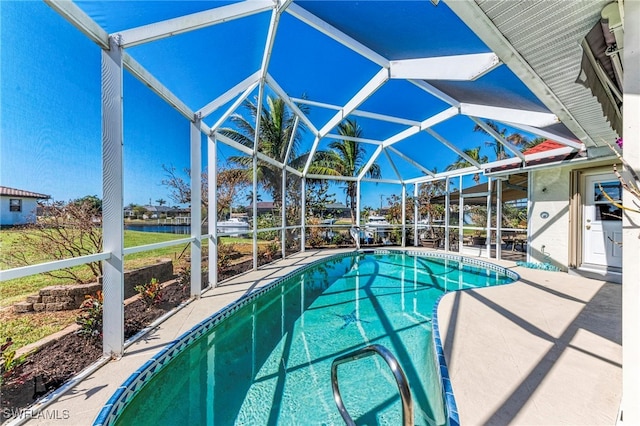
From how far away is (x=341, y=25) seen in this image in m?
4.47

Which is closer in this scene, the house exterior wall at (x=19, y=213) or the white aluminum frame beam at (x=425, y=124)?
the house exterior wall at (x=19, y=213)

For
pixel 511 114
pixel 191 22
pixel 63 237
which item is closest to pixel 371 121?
pixel 511 114

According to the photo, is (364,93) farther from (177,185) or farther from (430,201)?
(430,201)

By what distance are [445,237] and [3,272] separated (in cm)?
1255

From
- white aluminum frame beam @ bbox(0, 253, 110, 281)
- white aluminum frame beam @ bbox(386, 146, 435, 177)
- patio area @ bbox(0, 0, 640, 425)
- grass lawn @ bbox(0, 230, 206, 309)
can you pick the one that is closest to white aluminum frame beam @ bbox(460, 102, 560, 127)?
patio area @ bbox(0, 0, 640, 425)

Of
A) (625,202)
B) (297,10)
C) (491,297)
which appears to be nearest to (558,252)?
(491,297)

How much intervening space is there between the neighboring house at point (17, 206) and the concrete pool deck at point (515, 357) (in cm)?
171

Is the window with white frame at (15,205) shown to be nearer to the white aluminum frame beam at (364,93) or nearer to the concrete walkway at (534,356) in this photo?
the concrete walkway at (534,356)

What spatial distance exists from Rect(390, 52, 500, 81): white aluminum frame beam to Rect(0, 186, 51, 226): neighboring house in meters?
5.47

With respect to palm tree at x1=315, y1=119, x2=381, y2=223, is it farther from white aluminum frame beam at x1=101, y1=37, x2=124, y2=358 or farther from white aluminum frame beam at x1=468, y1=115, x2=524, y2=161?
white aluminum frame beam at x1=101, y1=37, x2=124, y2=358

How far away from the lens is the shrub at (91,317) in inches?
128

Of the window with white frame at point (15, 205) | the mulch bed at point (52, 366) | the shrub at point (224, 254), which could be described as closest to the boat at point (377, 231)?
the shrub at point (224, 254)

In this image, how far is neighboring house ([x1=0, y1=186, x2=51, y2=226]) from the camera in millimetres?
2260

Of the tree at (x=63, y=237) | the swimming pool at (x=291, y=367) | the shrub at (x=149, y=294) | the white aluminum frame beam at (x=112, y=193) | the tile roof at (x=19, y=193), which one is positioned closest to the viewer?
the tile roof at (x=19, y=193)
